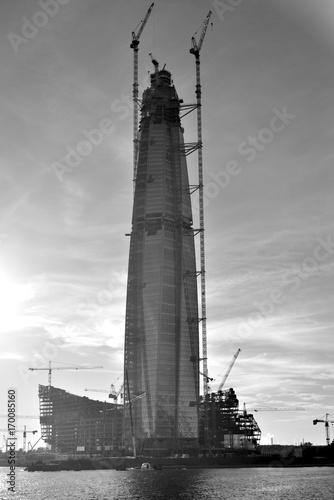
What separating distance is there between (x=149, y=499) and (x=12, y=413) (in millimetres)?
49760

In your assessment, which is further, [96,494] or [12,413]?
[96,494]

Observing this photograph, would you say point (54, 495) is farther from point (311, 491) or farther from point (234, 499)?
point (311, 491)

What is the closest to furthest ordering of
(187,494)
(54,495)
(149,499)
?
(149,499) < (187,494) < (54,495)

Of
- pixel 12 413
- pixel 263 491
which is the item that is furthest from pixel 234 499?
pixel 12 413

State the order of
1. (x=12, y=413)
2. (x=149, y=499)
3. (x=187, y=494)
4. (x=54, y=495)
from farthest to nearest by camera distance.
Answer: (x=54, y=495), (x=187, y=494), (x=149, y=499), (x=12, y=413)

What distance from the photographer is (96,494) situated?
7180 inches

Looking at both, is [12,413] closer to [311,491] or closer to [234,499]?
[234,499]

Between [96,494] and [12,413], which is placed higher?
[12,413]

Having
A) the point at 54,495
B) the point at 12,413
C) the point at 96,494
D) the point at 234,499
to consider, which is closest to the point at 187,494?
the point at 234,499

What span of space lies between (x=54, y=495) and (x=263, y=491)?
57586mm

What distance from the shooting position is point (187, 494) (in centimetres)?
17488

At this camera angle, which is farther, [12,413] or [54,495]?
[54,495]

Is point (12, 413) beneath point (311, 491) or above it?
above

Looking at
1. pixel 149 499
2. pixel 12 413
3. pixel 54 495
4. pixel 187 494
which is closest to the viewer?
pixel 12 413
